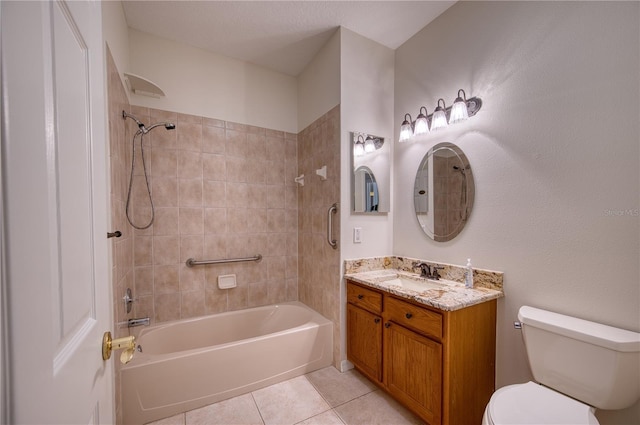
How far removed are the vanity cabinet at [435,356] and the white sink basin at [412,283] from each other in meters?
0.22

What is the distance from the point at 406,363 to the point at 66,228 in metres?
1.78

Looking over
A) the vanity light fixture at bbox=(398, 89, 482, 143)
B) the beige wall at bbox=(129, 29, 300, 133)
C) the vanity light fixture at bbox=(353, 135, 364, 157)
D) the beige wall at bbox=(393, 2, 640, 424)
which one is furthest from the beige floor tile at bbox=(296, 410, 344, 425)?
the beige wall at bbox=(129, 29, 300, 133)

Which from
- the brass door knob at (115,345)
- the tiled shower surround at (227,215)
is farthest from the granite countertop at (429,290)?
the brass door knob at (115,345)

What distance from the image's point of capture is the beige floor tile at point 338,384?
1.81 m

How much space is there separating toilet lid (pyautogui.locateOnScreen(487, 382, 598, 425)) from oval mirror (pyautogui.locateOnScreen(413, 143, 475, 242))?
3.14 feet

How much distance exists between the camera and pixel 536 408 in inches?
42.1

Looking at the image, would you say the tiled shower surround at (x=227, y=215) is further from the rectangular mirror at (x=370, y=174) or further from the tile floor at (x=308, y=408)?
the tile floor at (x=308, y=408)

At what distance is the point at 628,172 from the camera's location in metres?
1.14

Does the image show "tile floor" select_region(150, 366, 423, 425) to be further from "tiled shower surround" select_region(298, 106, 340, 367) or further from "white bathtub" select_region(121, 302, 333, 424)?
"tiled shower surround" select_region(298, 106, 340, 367)

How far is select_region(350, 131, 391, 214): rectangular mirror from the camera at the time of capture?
7.01ft

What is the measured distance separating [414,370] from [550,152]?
1468 mm

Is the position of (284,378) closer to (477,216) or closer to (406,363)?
(406,363)

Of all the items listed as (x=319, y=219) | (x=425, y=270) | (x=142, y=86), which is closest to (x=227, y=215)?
(x=319, y=219)

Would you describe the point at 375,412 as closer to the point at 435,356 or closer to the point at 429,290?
the point at 435,356
